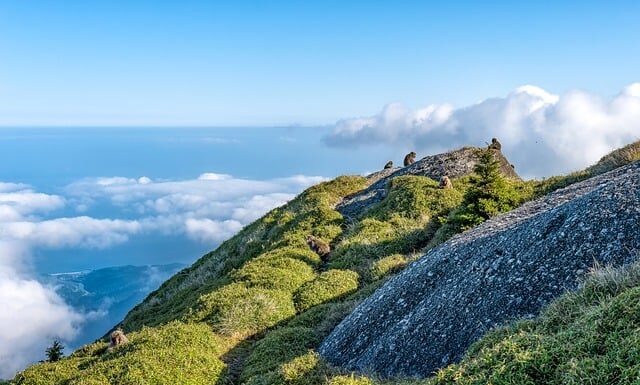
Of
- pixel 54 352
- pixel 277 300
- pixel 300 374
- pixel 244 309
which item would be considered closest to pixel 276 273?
pixel 277 300

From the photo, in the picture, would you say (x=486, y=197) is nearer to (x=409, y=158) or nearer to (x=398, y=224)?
(x=398, y=224)

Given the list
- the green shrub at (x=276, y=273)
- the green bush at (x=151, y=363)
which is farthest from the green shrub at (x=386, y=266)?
the green bush at (x=151, y=363)

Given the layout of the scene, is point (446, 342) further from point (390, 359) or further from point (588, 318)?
point (588, 318)

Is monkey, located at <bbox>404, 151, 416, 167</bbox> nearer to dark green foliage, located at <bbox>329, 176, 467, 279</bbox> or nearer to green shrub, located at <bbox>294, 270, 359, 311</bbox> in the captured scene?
dark green foliage, located at <bbox>329, 176, 467, 279</bbox>

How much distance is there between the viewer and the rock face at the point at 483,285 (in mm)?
11430

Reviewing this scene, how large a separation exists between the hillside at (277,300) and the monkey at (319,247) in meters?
0.61

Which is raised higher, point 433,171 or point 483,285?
point 433,171

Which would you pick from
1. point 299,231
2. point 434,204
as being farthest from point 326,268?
point 434,204

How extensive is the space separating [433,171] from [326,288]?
885 inches

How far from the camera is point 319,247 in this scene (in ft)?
98.9

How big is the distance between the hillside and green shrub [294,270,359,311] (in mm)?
58

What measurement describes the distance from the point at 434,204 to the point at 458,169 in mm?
9637

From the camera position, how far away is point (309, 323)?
1927cm

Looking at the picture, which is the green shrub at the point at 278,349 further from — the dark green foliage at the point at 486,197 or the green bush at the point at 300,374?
the dark green foliage at the point at 486,197
